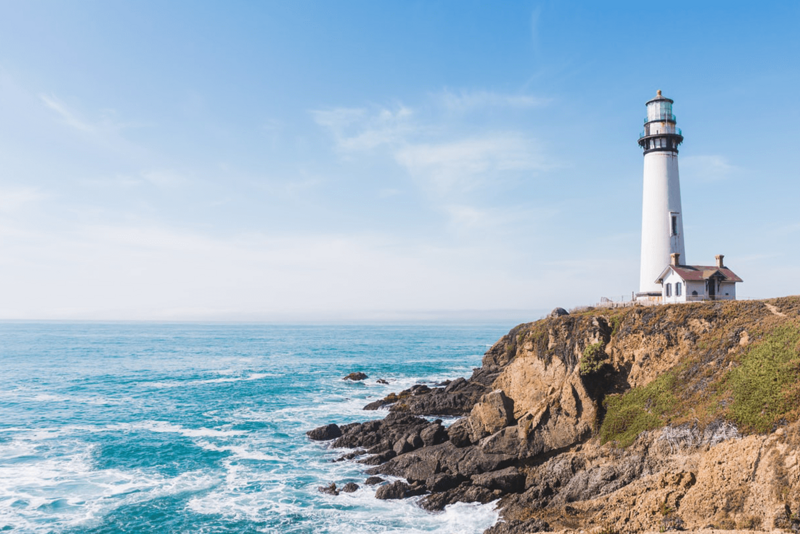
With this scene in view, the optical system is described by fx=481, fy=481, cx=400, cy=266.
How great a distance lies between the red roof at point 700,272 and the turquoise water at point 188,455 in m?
26.1

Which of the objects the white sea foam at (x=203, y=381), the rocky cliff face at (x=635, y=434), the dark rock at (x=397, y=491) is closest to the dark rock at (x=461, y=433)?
the rocky cliff face at (x=635, y=434)

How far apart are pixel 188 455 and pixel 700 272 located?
41496 mm

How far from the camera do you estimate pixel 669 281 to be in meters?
39.7

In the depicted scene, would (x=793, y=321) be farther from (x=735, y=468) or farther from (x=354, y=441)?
(x=354, y=441)

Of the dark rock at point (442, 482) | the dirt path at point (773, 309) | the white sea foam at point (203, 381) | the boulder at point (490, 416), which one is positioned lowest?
the white sea foam at point (203, 381)

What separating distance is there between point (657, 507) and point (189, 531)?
20857 mm

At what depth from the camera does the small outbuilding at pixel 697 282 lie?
3794 cm

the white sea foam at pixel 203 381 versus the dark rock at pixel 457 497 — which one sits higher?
the dark rock at pixel 457 497

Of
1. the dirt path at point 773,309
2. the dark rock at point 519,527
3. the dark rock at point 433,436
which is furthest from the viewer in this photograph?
the dark rock at point 433,436

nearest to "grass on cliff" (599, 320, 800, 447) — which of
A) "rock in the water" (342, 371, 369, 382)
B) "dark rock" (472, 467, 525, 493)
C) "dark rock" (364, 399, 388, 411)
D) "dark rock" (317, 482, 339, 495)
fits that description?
"dark rock" (472, 467, 525, 493)

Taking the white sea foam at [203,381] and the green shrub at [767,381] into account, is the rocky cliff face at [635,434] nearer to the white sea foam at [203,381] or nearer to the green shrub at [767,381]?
the green shrub at [767,381]

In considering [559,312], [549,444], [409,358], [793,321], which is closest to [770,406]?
[793,321]

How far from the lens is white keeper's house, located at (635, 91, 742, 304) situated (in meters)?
41.6

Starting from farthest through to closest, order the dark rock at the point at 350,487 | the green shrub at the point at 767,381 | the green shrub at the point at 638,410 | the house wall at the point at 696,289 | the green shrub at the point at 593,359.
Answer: the house wall at the point at 696,289, the green shrub at the point at 593,359, the dark rock at the point at 350,487, the green shrub at the point at 638,410, the green shrub at the point at 767,381
